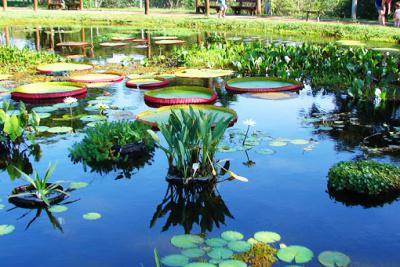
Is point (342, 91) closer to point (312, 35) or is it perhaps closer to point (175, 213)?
point (175, 213)

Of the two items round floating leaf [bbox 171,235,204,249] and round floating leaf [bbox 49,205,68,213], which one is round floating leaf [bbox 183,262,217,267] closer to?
round floating leaf [bbox 171,235,204,249]

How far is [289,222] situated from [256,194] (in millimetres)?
575

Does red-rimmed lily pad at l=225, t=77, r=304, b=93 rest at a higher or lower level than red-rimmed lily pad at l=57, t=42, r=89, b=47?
lower

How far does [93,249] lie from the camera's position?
11.3ft

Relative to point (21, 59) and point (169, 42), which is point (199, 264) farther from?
point (169, 42)

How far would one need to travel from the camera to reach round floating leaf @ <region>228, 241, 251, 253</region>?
3359mm

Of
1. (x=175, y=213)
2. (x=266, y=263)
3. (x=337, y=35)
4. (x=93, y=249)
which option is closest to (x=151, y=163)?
(x=175, y=213)

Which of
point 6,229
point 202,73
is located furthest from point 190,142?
point 202,73

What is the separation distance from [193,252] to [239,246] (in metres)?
0.33

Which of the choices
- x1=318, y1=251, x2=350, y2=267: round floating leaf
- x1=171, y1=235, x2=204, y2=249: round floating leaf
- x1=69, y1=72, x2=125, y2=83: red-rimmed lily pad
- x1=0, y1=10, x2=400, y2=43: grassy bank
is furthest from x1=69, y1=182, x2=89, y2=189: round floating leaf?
x1=0, y1=10, x2=400, y2=43: grassy bank

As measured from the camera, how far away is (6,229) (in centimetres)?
369

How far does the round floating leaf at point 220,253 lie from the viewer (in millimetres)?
3232

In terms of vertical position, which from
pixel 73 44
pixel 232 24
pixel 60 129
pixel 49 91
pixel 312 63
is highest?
pixel 232 24

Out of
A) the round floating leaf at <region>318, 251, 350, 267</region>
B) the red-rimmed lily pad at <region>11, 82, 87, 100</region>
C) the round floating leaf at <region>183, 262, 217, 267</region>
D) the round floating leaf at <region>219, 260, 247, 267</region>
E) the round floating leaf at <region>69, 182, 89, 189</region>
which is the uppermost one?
the red-rimmed lily pad at <region>11, 82, 87, 100</region>
